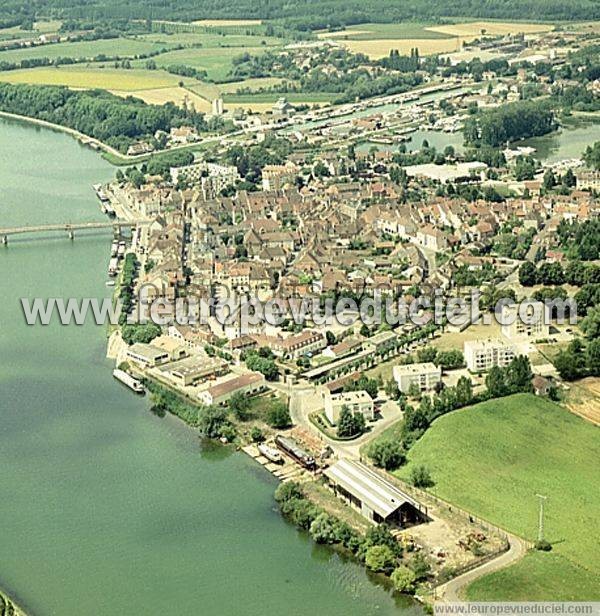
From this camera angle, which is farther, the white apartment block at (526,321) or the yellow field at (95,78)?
the yellow field at (95,78)

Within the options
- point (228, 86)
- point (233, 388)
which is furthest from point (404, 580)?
point (228, 86)

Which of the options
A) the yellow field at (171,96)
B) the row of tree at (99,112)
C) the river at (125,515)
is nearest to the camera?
the river at (125,515)

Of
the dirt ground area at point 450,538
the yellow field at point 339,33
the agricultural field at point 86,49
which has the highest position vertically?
the yellow field at point 339,33

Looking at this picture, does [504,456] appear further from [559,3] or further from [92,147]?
[559,3]

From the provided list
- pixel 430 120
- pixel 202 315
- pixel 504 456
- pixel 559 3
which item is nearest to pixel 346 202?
pixel 202 315

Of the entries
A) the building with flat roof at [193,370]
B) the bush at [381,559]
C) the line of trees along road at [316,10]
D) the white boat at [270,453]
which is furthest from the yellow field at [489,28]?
the bush at [381,559]

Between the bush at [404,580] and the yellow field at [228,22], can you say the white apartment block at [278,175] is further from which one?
the yellow field at [228,22]

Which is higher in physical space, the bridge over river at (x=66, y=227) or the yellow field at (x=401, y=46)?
the yellow field at (x=401, y=46)
